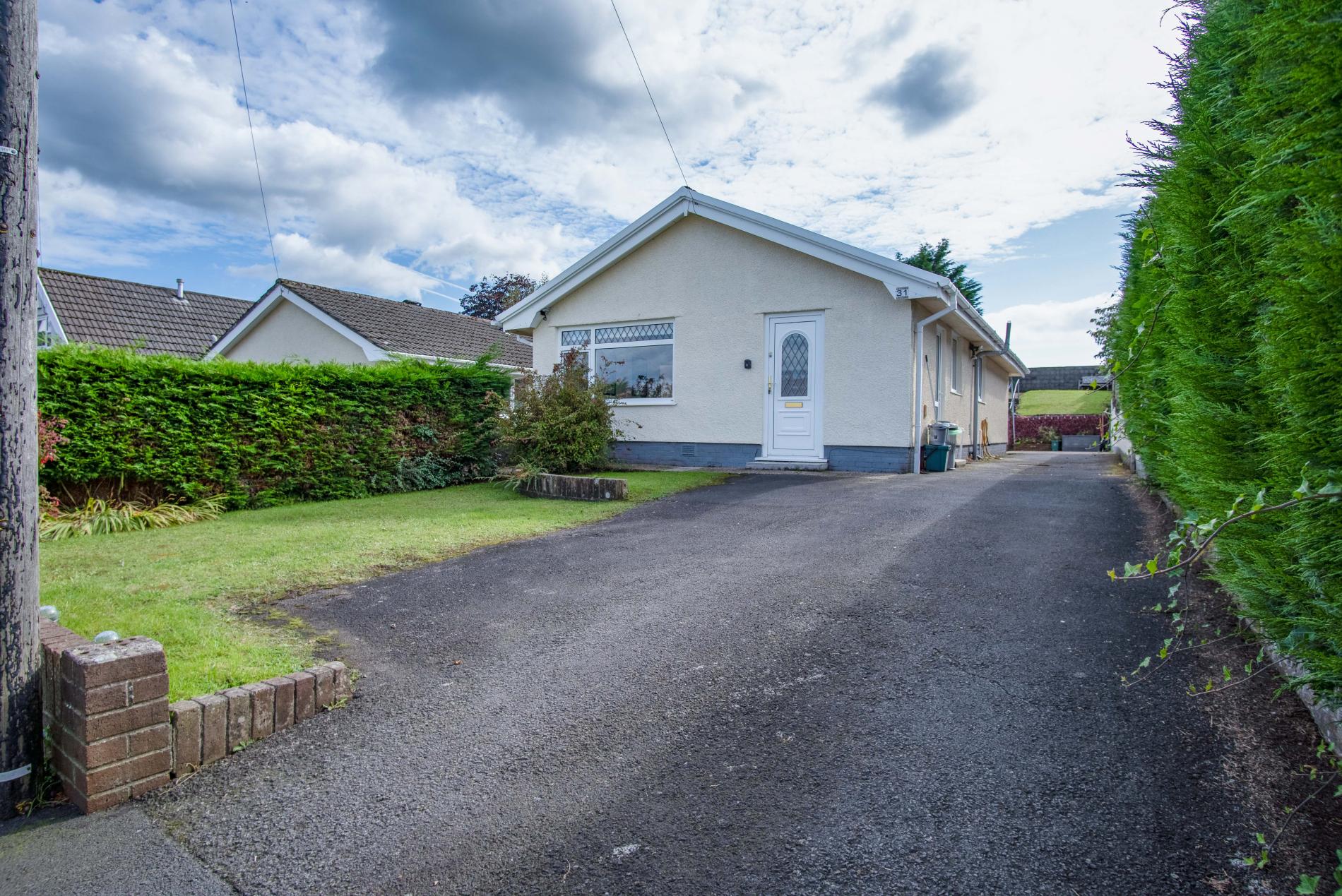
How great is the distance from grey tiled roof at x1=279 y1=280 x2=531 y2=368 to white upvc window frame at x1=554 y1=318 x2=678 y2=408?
2739mm

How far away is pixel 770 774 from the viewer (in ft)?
8.00

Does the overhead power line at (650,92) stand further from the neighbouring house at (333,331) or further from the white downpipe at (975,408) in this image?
the white downpipe at (975,408)

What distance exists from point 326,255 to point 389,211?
8176 millimetres

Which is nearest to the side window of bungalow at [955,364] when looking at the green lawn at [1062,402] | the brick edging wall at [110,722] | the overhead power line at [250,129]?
the overhead power line at [250,129]

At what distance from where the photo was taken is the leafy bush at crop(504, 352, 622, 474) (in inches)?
430

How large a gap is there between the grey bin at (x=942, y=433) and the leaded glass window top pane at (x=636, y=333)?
520 centimetres

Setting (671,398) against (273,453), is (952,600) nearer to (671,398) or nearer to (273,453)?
(273,453)

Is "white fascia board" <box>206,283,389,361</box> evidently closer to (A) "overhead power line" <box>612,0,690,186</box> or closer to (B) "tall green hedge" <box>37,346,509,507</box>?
(B) "tall green hedge" <box>37,346,509,507</box>

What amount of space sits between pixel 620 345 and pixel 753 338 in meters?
2.96

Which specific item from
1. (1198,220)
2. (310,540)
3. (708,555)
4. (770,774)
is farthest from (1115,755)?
(310,540)

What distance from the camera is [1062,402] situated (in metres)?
35.8

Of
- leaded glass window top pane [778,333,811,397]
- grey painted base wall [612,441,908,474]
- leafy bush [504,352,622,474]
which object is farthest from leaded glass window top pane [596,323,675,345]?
leafy bush [504,352,622,474]

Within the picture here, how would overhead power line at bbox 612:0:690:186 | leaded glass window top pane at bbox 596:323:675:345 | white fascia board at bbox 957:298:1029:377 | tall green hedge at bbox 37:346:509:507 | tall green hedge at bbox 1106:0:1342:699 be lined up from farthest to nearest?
leaded glass window top pane at bbox 596:323:675:345
white fascia board at bbox 957:298:1029:377
overhead power line at bbox 612:0:690:186
tall green hedge at bbox 37:346:509:507
tall green hedge at bbox 1106:0:1342:699

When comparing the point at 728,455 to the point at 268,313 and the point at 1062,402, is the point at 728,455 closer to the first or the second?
the point at 268,313
